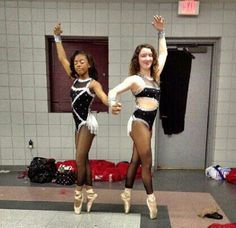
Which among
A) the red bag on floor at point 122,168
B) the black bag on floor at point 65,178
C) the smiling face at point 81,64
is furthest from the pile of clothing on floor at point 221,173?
the smiling face at point 81,64

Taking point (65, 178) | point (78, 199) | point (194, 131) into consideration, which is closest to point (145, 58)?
point (78, 199)

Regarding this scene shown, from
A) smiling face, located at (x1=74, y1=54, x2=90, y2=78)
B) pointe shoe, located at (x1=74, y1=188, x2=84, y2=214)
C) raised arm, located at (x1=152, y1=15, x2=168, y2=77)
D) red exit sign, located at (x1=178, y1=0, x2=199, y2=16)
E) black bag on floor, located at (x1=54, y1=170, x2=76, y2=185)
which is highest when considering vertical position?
red exit sign, located at (x1=178, y1=0, x2=199, y2=16)

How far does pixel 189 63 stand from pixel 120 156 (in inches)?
66.5

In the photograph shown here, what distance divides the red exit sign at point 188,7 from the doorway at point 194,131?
47cm

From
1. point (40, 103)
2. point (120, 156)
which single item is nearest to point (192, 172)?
point (120, 156)

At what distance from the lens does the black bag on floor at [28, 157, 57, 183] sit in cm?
Answer: 346

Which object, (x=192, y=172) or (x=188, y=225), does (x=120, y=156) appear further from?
(x=188, y=225)

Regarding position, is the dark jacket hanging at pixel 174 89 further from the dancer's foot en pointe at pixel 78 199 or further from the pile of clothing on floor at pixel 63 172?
the dancer's foot en pointe at pixel 78 199

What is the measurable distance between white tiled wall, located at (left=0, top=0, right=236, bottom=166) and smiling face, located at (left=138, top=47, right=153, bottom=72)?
4.64 ft

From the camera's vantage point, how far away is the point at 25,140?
3859mm

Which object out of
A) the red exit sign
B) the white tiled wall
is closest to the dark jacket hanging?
the white tiled wall

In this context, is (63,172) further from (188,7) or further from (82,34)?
(188,7)

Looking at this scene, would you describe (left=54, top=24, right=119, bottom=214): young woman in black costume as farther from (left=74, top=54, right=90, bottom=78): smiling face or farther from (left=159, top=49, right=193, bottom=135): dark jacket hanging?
(left=159, top=49, right=193, bottom=135): dark jacket hanging

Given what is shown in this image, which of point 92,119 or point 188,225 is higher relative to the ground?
point 92,119
